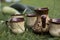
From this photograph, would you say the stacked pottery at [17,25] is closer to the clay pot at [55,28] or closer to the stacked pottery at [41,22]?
the stacked pottery at [41,22]

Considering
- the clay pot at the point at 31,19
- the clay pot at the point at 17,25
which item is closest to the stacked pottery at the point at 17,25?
the clay pot at the point at 17,25

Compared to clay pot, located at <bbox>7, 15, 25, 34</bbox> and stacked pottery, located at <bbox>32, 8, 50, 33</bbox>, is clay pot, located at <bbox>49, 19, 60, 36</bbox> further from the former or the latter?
clay pot, located at <bbox>7, 15, 25, 34</bbox>

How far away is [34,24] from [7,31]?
0.59ft

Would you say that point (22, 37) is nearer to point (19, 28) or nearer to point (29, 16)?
point (19, 28)

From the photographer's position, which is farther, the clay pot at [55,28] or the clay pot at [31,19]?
the clay pot at [31,19]

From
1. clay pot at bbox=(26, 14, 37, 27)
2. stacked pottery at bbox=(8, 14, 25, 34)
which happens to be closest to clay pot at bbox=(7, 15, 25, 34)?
stacked pottery at bbox=(8, 14, 25, 34)

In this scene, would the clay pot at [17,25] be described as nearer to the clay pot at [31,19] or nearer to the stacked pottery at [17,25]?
the stacked pottery at [17,25]

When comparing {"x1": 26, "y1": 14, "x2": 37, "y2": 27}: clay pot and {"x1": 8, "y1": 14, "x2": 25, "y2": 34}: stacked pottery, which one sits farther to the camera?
{"x1": 26, "y1": 14, "x2": 37, "y2": 27}: clay pot

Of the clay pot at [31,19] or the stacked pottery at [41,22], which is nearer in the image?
the stacked pottery at [41,22]

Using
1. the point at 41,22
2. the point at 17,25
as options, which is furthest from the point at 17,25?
the point at 41,22

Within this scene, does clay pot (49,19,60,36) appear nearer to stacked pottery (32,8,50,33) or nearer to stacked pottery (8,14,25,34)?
stacked pottery (32,8,50,33)

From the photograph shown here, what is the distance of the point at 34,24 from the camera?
136cm

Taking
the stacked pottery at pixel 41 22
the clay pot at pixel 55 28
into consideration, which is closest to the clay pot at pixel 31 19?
the stacked pottery at pixel 41 22

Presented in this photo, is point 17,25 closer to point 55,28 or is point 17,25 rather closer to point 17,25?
point 17,25
